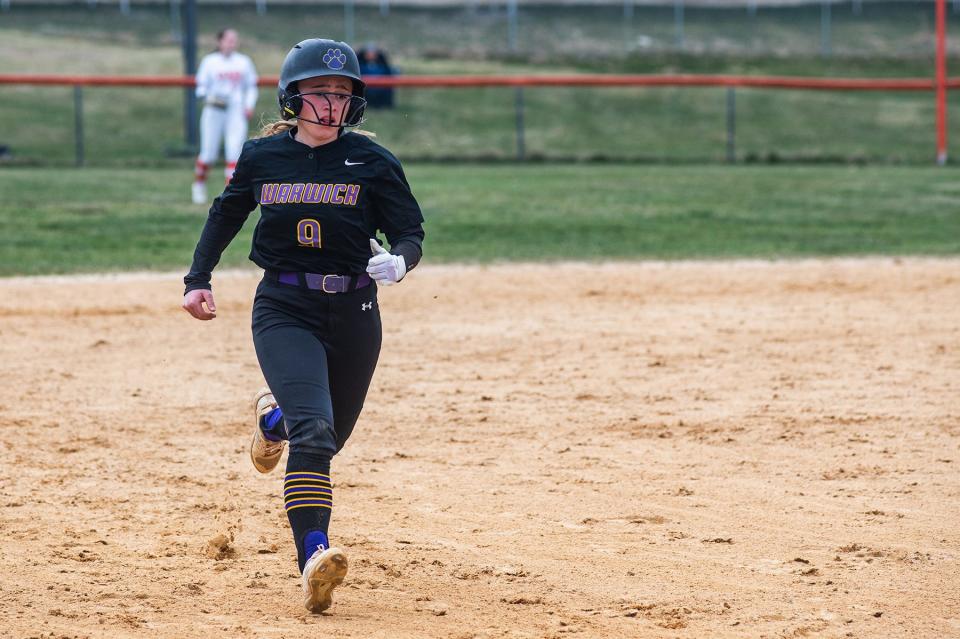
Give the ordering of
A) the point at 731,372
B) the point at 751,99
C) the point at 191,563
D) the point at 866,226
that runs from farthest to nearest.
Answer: the point at 751,99 < the point at 866,226 < the point at 731,372 < the point at 191,563

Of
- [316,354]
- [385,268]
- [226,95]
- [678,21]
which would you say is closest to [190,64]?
[226,95]

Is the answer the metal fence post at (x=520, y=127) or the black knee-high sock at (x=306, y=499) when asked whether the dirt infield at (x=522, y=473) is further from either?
the metal fence post at (x=520, y=127)

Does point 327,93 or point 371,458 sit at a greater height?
point 327,93

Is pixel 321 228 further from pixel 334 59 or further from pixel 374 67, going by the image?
pixel 374 67

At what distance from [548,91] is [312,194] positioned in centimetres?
2776

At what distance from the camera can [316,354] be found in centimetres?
439

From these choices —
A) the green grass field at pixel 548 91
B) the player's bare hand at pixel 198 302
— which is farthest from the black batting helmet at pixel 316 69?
the green grass field at pixel 548 91

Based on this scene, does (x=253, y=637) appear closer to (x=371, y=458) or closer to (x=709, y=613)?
(x=709, y=613)

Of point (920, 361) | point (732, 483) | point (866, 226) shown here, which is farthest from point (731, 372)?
point (866, 226)

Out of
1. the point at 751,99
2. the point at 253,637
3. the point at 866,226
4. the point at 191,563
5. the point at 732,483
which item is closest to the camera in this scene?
the point at 253,637

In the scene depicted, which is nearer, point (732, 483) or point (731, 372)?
point (732, 483)

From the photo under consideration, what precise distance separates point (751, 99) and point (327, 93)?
93.0 ft

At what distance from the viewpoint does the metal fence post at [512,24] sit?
3978 cm

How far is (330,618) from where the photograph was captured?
4.09m
